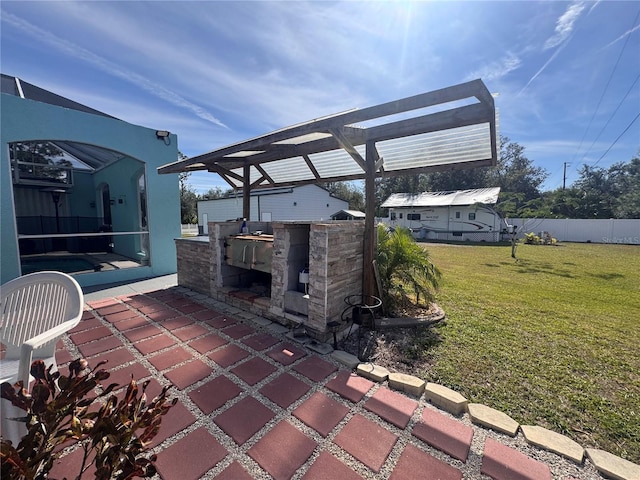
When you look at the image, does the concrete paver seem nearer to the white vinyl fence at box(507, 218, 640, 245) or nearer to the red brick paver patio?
the red brick paver patio

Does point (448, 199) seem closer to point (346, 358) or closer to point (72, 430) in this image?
point (346, 358)

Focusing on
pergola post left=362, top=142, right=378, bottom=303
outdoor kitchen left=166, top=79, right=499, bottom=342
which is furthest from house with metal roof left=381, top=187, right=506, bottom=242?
pergola post left=362, top=142, right=378, bottom=303

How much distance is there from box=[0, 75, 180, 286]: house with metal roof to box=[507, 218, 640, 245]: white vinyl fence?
19.6 meters

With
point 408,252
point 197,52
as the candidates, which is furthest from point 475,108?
point 197,52

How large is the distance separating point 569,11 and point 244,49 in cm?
799

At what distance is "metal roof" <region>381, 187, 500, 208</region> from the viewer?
60.8 ft

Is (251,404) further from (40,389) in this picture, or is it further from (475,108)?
(475,108)

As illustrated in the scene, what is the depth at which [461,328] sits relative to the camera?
3.88 m

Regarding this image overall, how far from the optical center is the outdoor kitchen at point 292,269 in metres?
3.27

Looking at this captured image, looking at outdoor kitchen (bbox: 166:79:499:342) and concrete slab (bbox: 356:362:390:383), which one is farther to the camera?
outdoor kitchen (bbox: 166:79:499:342)

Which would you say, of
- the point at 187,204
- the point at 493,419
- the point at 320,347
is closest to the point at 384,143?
the point at 320,347

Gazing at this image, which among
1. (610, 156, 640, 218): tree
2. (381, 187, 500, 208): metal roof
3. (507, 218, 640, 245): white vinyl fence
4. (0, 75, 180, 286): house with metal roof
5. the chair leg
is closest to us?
the chair leg

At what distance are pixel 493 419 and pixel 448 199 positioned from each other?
21.3 meters

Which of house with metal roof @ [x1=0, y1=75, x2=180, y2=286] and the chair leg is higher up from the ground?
house with metal roof @ [x1=0, y1=75, x2=180, y2=286]
